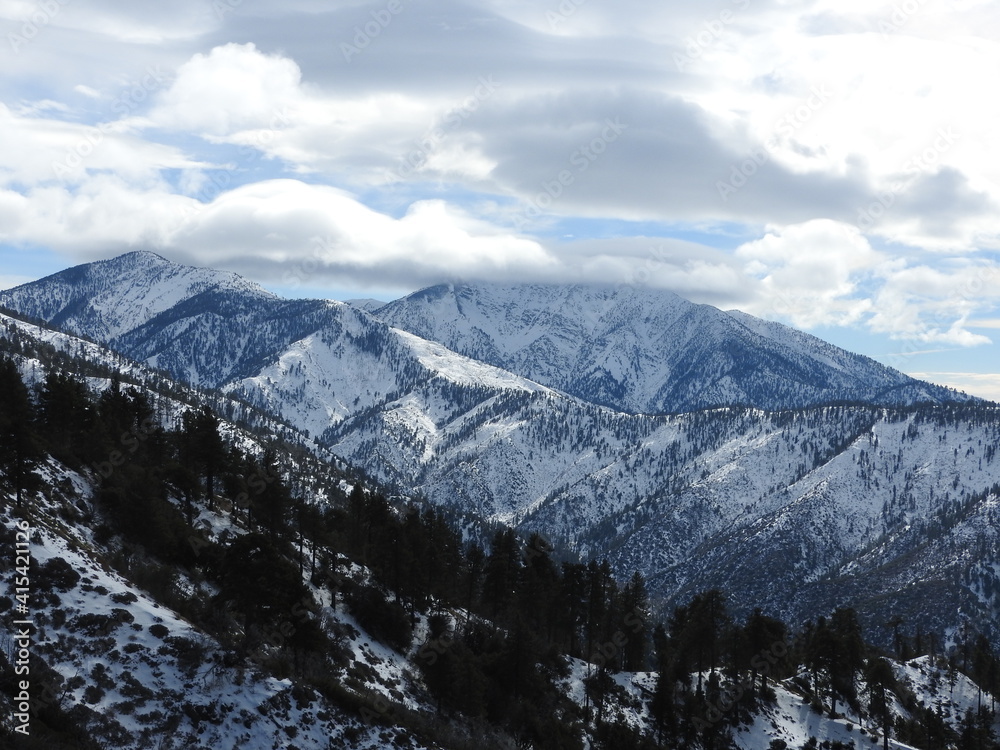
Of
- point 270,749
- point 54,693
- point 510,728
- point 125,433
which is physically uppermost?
point 125,433

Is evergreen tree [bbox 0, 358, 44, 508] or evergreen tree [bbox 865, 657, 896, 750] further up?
evergreen tree [bbox 0, 358, 44, 508]

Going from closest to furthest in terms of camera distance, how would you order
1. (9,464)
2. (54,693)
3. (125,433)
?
(54,693) → (9,464) → (125,433)

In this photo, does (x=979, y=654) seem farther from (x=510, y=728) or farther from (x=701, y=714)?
(x=510, y=728)

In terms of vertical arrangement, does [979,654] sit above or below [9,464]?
below

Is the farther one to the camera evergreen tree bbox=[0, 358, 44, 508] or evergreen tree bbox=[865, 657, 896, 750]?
evergreen tree bbox=[865, 657, 896, 750]

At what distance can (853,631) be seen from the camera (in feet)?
322

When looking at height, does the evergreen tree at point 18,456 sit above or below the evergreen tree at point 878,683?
above

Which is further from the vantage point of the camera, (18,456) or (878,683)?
(878,683)

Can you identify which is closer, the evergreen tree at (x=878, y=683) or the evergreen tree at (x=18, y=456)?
the evergreen tree at (x=18, y=456)

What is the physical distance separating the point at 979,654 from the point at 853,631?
38965 mm

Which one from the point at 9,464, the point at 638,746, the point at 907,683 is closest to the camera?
the point at 9,464

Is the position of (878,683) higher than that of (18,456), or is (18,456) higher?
(18,456)

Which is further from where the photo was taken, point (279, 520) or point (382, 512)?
point (382, 512)

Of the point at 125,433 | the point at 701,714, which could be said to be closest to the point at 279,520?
the point at 125,433
